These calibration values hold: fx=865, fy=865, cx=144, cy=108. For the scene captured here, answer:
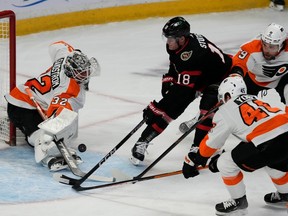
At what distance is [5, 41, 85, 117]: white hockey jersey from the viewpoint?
4848 mm

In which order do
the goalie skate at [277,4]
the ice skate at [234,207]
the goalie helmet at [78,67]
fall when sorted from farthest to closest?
the goalie skate at [277,4] < the goalie helmet at [78,67] < the ice skate at [234,207]

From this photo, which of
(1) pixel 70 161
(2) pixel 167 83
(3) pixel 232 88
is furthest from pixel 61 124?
(3) pixel 232 88

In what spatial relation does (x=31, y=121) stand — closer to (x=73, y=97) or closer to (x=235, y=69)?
(x=73, y=97)

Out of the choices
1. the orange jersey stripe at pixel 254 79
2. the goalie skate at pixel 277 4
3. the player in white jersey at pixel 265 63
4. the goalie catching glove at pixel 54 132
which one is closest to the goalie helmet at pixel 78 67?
the goalie catching glove at pixel 54 132

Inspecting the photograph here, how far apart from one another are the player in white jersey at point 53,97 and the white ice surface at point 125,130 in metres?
0.11

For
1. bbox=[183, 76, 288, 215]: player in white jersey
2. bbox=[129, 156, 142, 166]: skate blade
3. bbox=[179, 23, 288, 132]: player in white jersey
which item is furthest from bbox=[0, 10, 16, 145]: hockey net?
bbox=[183, 76, 288, 215]: player in white jersey

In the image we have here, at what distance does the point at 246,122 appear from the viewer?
152 inches

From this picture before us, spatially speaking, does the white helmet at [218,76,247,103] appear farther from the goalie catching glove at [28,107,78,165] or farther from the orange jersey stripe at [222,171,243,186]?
the goalie catching glove at [28,107,78,165]

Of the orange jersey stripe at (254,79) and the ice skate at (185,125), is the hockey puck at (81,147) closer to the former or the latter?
the ice skate at (185,125)

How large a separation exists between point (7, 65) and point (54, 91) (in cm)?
51

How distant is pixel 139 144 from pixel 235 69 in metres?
0.69

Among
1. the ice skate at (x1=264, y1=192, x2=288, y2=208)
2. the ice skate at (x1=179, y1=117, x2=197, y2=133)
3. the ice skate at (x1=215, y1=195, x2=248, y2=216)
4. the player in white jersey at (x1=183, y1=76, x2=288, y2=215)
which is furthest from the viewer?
the ice skate at (x1=179, y1=117, x2=197, y2=133)

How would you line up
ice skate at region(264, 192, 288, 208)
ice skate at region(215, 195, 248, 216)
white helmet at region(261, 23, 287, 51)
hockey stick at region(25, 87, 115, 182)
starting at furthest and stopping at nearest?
1. white helmet at region(261, 23, 287, 51)
2. hockey stick at region(25, 87, 115, 182)
3. ice skate at region(264, 192, 288, 208)
4. ice skate at region(215, 195, 248, 216)

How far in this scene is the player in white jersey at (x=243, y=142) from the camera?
3814mm
